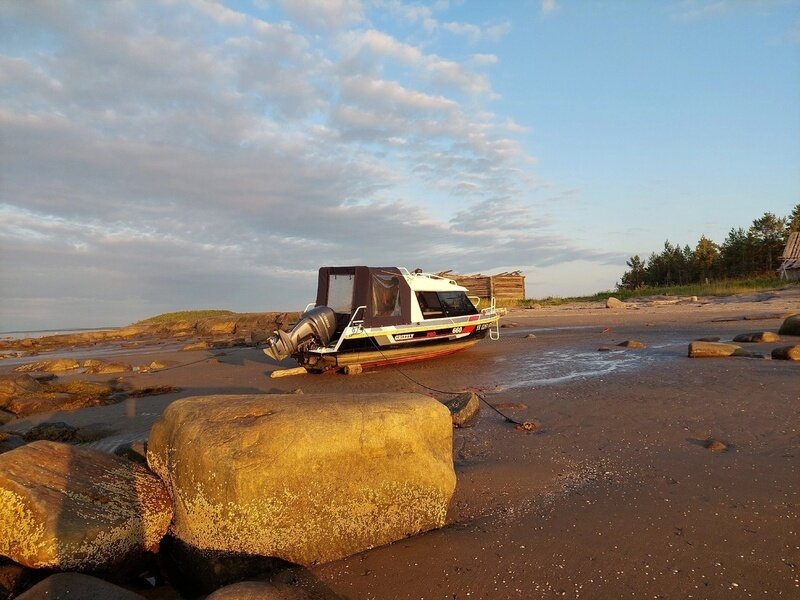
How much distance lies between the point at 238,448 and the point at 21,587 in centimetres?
159

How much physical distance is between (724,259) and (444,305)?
3644cm

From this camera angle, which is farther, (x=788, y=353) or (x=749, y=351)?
(x=749, y=351)

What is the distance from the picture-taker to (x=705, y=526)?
3.67 m

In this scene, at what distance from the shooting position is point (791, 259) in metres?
34.6

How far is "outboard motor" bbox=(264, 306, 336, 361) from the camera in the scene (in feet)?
41.8

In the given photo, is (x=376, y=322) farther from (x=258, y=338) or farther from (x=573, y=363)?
(x=258, y=338)

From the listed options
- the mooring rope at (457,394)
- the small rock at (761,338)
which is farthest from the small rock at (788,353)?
the mooring rope at (457,394)

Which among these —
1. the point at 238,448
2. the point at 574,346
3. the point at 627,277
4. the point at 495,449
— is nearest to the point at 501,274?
the point at 627,277

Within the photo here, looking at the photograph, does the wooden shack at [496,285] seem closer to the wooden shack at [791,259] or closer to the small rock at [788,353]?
the wooden shack at [791,259]

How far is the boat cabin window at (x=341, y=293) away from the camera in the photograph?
14383 mm

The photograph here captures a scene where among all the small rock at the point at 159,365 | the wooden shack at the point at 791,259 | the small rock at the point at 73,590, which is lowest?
the small rock at the point at 73,590

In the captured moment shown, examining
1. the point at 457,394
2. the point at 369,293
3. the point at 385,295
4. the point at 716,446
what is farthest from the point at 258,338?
the point at 716,446

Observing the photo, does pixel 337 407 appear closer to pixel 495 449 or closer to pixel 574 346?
pixel 495 449

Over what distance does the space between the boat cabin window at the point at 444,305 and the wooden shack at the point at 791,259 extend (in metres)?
26.6
